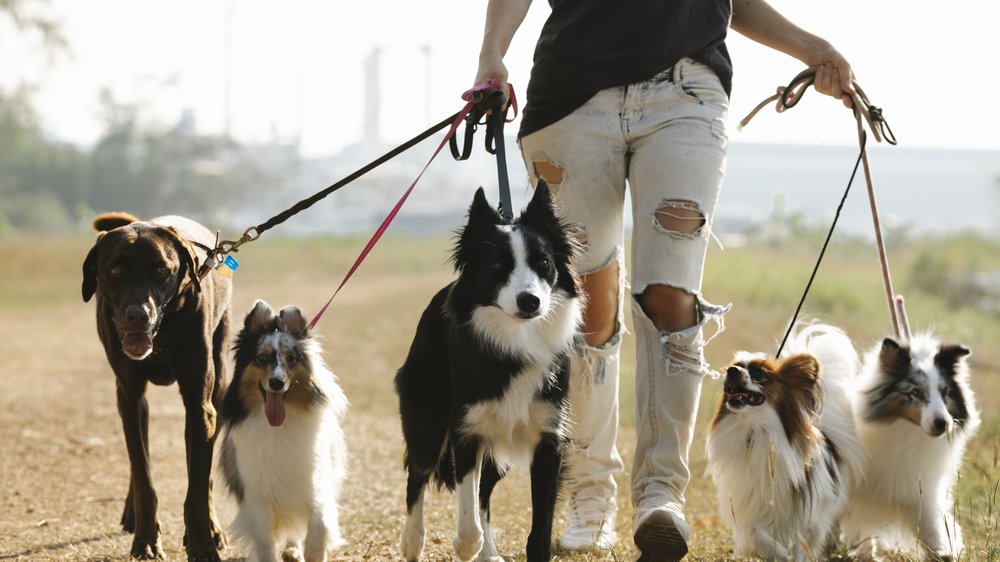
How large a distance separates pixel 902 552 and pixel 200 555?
2.92 metres

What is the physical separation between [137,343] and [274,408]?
1.89ft

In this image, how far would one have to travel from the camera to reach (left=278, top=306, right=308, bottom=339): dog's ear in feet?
14.3

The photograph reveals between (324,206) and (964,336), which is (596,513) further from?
(324,206)

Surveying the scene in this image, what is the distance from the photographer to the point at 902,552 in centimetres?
470

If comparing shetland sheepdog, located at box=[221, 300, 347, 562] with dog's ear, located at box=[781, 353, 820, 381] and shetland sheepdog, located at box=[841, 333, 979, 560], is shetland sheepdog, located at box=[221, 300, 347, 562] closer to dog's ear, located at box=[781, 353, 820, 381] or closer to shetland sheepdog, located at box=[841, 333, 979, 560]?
dog's ear, located at box=[781, 353, 820, 381]

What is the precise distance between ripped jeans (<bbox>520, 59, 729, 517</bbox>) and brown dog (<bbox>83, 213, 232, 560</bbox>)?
1.52 metres

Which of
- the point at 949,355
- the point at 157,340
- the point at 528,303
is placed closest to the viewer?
the point at 528,303

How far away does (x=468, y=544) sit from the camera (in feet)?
13.5

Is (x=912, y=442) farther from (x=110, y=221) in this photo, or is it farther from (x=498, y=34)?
(x=110, y=221)

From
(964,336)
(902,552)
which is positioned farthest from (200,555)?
(964,336)

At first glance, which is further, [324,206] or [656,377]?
[324,206]

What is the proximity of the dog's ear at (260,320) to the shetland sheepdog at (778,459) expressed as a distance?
73.5 inches

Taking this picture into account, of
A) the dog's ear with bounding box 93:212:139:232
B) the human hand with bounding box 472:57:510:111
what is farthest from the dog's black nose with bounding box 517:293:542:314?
the dog's ear with bounding box 93:212:139:232

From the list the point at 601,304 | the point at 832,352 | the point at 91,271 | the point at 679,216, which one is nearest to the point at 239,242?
the point at 91,271
